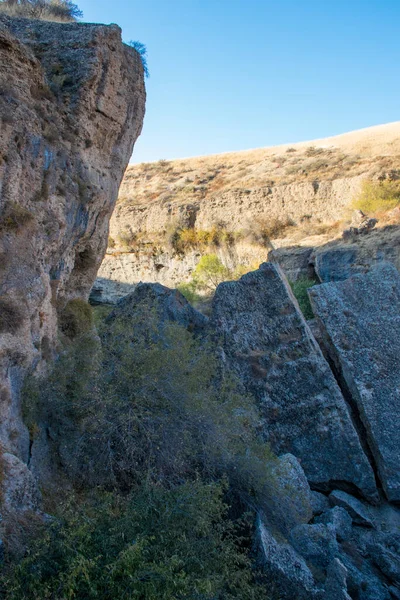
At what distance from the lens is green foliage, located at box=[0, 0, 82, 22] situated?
38.4 ft

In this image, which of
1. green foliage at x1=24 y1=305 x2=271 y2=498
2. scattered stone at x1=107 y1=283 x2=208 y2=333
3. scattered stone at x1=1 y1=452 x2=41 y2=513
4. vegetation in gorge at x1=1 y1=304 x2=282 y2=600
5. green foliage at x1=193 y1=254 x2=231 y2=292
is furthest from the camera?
green foliage at x1=193 y1=254 x2=231 y2=292

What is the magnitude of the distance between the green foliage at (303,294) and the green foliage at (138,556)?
1156cm

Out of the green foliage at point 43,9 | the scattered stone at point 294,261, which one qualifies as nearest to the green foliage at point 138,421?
the green foliage at point 43,9

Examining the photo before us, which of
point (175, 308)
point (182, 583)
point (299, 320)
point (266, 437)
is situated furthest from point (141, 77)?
point (182, 583)

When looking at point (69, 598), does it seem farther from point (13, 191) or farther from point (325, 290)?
point (325, 290)

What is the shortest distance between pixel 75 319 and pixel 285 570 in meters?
4.81

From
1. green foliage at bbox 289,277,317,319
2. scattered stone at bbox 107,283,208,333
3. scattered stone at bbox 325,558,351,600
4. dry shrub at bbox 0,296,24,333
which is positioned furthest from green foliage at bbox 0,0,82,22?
scattered stone at bbox 325,558,351,600

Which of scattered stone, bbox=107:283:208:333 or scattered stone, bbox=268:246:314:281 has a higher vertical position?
scattered stone, bbox=268:246:314:281

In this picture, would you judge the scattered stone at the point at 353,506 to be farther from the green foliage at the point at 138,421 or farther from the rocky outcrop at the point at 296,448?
the green foliage at the point at 138,421

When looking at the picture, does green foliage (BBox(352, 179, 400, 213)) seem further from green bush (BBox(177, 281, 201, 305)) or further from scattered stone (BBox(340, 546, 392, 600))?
scattered stone (BBox(340, 546, 392, 600))

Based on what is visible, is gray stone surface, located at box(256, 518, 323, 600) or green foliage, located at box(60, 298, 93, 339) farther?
green foliage, located at box(60, 298, 93, 339)

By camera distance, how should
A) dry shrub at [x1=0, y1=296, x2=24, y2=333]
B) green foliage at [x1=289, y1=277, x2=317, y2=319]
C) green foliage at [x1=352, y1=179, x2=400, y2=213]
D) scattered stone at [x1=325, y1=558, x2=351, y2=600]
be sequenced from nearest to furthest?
scattered stone at [x1=325, y1=558, x2=351, y2=600] < dry shrub at [x1=0, y1=296, x2=24, y2=333] < green foliage at [x1=289, y1=277, x2=317, y2=319] < green foliage at [x1=352, y1=179, x2=400, y2=213]

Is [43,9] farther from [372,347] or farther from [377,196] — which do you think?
[377,196]

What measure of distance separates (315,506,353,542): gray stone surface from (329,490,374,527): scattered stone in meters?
0.26
